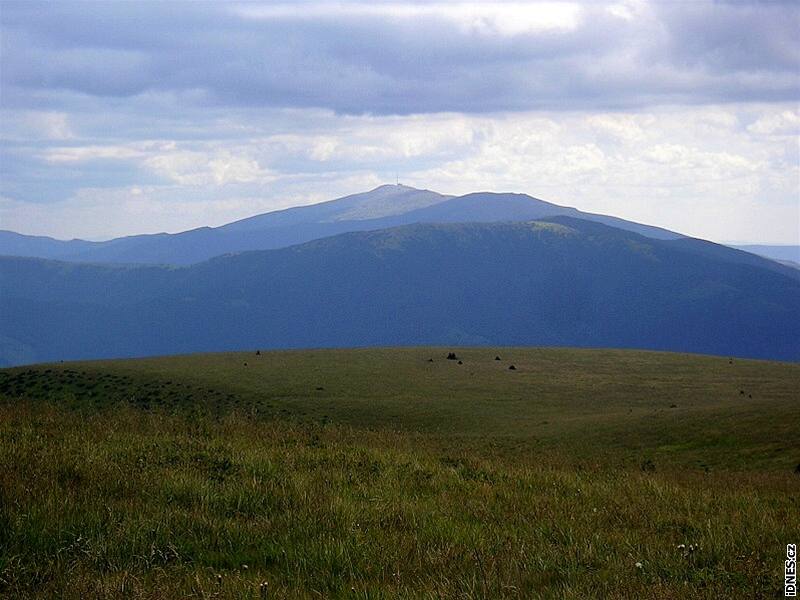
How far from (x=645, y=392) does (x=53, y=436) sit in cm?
4100

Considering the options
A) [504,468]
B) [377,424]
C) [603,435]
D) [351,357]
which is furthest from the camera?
[351,357]

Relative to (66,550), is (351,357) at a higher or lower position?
lower

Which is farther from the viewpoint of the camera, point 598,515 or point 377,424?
point 377,424

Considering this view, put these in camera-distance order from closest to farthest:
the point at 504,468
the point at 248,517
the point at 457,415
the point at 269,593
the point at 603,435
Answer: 1. the point at 269,593
2. the point at 248,517
3. the point at 504,468
4. the point at 603,435
5. the point at 457,415

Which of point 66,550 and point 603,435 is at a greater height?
point 66,550

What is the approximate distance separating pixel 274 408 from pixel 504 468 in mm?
28024

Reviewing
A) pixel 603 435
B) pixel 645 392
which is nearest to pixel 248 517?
pixel 603 435

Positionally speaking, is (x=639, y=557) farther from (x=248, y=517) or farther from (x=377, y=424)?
(x=377, y=424)

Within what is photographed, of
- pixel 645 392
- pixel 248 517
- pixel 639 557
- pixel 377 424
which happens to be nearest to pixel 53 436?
pixel 248 517

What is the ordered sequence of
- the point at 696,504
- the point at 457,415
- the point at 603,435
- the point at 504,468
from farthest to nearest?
the point at 457,415 → the point at 603,435 → the point at 504,468 → the point at 696,504

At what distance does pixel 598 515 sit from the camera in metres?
9.12

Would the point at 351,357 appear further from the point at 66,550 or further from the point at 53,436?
the point at 66,550

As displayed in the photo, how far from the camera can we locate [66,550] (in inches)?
272

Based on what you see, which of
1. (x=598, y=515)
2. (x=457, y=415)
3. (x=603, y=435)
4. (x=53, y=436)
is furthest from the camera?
(x=457, y=415)
